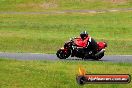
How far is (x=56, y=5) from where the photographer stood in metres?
68.8

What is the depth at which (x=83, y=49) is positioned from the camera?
81.6 feet

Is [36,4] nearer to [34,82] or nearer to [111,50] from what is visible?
[111,50]

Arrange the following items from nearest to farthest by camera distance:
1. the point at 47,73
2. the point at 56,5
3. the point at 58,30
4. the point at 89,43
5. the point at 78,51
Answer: the point at 47,73 → the point at 89,43 → the point at 78,51 → the point at 58,30 → the point at 56,5

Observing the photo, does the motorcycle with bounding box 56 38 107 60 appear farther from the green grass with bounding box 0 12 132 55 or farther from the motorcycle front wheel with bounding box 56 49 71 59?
the green grass with bounding box 0 12 132 55

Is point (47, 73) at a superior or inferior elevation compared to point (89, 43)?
superior

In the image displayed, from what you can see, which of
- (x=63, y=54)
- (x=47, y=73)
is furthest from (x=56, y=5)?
(x=47, y=73)

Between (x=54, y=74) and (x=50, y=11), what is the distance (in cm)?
4742

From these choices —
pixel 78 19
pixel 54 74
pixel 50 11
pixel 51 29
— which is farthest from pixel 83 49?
pixel 50 11

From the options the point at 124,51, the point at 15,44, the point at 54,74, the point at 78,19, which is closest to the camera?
the point at 54,74

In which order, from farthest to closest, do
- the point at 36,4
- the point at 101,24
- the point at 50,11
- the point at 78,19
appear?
the point at 36,4, the point at 50,11, the point at 78,19, the point at 101,24

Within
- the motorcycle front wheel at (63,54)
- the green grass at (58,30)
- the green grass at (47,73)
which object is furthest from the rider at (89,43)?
the green grass at (58,30)

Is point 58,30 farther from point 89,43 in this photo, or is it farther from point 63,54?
point 89,43

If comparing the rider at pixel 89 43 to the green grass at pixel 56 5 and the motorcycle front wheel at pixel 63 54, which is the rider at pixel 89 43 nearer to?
the motorcycle front wheel at pixel 63 54

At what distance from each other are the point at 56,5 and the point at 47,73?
5197 centimetres
